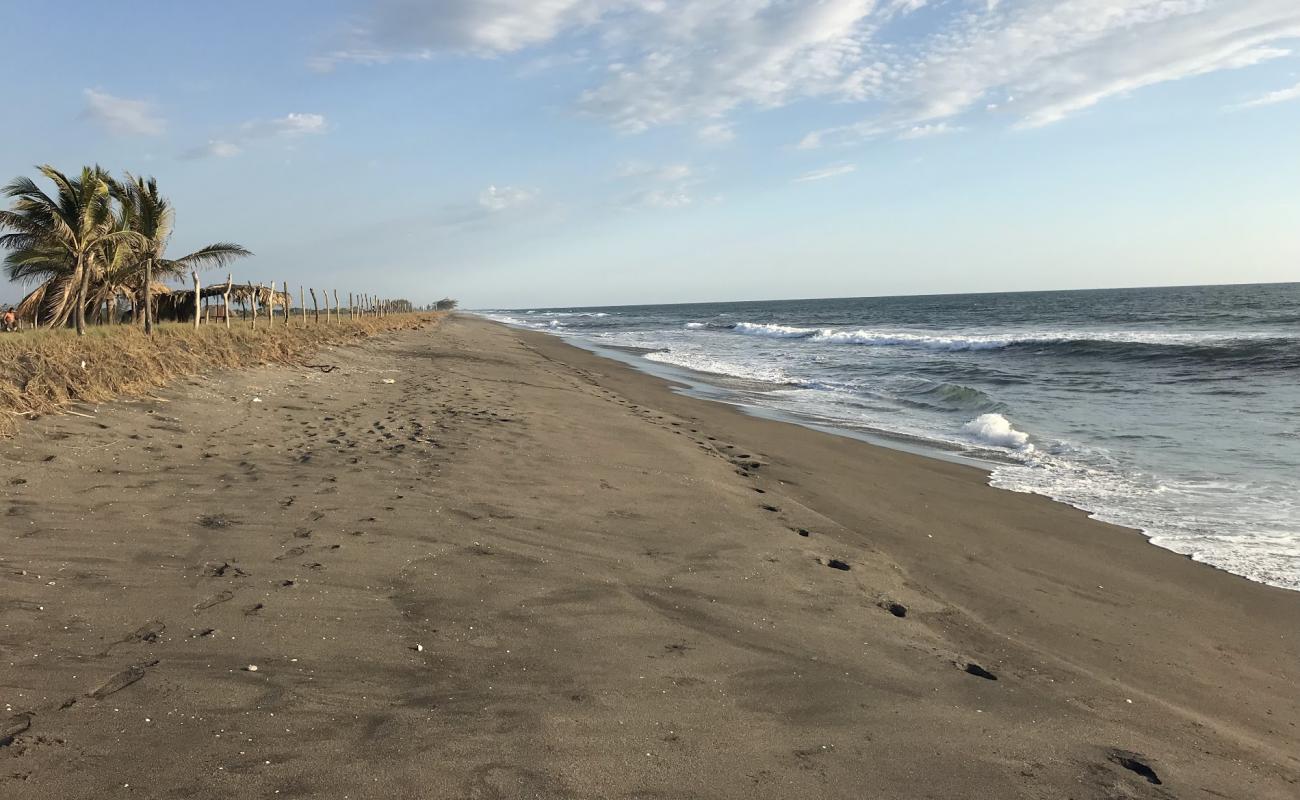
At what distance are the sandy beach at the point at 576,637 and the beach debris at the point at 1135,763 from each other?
24 millimetres

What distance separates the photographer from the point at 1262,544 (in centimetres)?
632

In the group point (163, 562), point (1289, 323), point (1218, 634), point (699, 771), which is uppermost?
point (1289, 323)

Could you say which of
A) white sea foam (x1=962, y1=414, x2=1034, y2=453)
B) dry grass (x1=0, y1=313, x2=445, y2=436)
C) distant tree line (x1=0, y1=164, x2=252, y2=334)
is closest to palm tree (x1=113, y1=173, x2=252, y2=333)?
distant tree line (x1=0, y1=164, x2=252, y2=334)

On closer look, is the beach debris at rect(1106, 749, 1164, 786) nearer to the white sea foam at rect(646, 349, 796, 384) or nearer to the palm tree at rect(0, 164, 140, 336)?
the white sea foam at rect(646, 349, 796, 384)

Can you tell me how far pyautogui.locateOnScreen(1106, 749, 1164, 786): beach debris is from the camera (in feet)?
9.88

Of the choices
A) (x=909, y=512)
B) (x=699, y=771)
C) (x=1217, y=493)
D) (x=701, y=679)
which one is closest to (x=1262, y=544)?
(x=1217, y=493)

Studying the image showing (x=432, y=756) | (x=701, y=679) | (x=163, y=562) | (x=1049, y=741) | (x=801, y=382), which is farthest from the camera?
(x=801, y=382)

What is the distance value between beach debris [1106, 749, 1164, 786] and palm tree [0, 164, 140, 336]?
19.8 meters

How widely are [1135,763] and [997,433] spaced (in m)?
8.82

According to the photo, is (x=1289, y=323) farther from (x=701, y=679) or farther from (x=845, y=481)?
(x=701, y=679)

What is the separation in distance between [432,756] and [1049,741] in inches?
105

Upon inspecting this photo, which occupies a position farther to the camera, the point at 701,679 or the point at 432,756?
the point at 701,679

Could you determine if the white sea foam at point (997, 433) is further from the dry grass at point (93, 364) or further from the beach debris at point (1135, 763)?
the dry grass at point (93, 364)

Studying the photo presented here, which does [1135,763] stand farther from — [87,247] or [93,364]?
[87,247]
